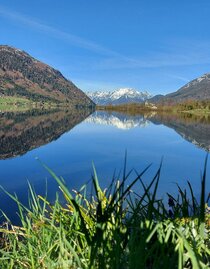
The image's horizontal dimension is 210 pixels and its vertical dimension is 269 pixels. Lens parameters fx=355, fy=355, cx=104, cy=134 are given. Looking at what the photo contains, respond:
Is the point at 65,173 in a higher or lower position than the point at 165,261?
lower

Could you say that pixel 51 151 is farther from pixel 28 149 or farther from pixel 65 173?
pixel 65 173

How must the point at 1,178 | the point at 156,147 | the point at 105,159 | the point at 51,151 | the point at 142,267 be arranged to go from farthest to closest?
the point at 156,147, the point at 51,151, the point at 105,159, the point at 1,178, the point at 142,267

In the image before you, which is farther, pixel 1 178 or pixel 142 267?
pixel 1 178

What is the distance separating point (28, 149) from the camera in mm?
66875

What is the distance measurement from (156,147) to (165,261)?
215 ft

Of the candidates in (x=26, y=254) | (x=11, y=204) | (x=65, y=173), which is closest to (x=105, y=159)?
(x=65, y=173)

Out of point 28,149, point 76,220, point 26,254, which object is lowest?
point 28,149

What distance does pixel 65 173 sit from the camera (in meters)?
41.7

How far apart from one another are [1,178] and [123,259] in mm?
37366

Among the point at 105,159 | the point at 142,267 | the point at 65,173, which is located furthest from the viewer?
the point at 105,159

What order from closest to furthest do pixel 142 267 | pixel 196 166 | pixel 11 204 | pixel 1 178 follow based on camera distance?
pixel 142 267 → pixel 11 204 → pixel 1 178 → pixel 196 166

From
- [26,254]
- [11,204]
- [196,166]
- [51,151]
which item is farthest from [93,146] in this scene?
[26,254]

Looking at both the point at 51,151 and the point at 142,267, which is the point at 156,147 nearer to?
the point at 51,151

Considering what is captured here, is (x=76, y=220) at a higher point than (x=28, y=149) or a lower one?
higher
